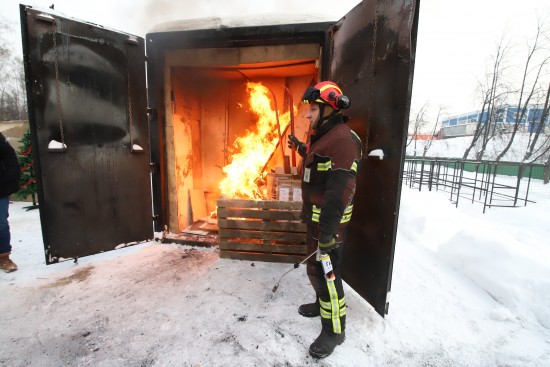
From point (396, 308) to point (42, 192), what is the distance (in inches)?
201

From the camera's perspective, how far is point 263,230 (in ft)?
14.0

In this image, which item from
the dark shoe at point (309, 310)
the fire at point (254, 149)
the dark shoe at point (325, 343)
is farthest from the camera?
the fire at point (254, 149)

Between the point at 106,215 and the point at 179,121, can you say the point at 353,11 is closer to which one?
the point at 179,121

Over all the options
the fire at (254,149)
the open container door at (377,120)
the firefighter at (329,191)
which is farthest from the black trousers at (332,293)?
the fire at (254,149)

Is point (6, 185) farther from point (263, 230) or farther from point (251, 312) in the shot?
point (251, 312)

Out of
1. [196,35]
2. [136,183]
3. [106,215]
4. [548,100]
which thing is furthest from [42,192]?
[548,100]

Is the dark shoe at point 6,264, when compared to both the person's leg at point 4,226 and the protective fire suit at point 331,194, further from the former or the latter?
the protective fire suit at point 331,194

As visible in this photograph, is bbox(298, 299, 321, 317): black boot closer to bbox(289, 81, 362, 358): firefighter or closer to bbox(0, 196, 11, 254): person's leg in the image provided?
bbox(289, 81, 362, 358): firefighter

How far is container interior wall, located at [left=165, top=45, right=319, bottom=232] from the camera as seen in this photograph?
5.04m

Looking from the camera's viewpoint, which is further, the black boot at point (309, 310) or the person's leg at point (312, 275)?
the black boot at point (309, 310)

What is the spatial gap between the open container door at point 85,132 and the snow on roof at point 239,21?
2.45 feet

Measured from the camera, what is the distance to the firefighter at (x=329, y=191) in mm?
2271

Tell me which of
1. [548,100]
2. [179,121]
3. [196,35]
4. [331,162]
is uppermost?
[548,100]

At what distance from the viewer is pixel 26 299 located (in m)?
3.23
